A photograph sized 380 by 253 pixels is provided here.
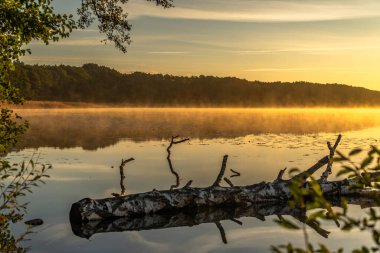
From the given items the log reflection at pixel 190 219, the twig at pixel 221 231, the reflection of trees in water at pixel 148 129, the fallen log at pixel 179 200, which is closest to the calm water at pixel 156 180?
the twig at pixel 221 231

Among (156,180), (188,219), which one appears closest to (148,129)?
(156,180)

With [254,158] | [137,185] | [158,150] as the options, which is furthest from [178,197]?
[158,150]

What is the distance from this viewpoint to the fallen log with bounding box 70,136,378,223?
17.4 metres

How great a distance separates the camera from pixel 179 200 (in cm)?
1841

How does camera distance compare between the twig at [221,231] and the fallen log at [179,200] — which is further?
the fallen log at [179,200]

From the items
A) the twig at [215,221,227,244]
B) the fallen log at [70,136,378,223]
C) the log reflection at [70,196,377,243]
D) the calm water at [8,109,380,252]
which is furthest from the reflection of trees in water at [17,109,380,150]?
the twig at [215,221,227,244]

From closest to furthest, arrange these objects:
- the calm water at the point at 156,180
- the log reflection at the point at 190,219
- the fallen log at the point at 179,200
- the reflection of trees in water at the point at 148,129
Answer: the calm water at the point at 156,180 < the log reflection at the point at 190,219 < the fallen log at the point at 179,200 < the reflection of trees in water at the point at 148,129

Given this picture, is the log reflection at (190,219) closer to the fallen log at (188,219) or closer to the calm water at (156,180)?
the fallen log at (188,219)

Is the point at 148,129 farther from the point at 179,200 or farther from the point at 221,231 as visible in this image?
the point at 221,231

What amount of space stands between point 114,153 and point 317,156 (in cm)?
1435

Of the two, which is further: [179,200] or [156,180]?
[156,180]

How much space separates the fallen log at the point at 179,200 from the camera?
17.4 meters

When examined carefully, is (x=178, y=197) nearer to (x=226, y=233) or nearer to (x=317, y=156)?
(x=226, y=233)

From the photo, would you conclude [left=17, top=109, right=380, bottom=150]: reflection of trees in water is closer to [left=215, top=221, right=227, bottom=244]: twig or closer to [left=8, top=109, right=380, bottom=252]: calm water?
[left=8, top=109, right=380, bottom=252]: calm water
